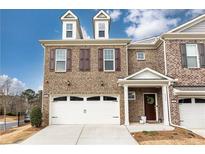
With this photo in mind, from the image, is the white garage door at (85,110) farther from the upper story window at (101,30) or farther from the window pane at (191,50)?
the window pane at (191,50)

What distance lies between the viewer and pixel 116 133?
12.2 metres

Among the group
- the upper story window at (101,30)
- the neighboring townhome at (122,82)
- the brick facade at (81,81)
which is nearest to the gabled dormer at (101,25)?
the upper story window at (101,30)

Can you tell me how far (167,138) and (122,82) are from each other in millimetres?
4976

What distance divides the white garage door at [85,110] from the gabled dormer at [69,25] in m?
4.38

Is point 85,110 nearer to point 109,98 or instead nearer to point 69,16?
point 109,98

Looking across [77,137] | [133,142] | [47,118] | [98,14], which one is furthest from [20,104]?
[133,142]

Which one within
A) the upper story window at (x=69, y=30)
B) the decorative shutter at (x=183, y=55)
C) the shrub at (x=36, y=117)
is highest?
the upper story window at (x=69, y=30)

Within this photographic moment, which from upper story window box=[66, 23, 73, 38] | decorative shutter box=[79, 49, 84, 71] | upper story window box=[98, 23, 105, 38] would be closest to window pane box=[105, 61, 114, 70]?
decorative shutter box=[79, 49, 84, 71]

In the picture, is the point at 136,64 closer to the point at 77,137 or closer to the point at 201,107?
the point at 201,107

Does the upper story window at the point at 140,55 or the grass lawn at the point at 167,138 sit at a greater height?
the upper story window at the point at 140,55

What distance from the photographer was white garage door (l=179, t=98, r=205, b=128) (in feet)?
48.9

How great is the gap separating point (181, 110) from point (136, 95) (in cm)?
304

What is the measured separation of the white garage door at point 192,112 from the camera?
14898mm

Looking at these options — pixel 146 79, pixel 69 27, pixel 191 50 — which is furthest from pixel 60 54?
pixel 191 50
